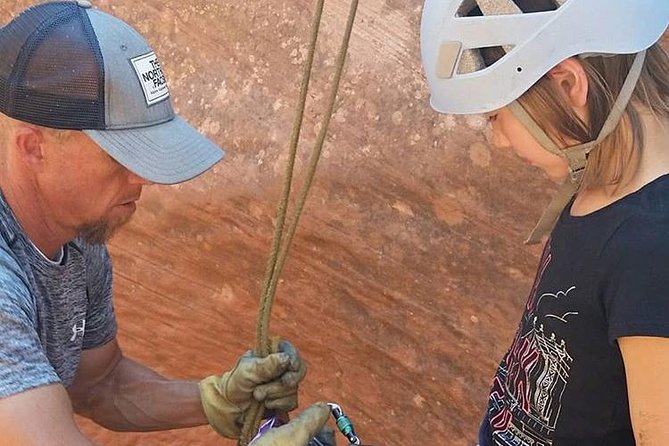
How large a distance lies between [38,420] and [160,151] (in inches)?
20.8

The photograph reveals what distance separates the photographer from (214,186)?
9.98 feet

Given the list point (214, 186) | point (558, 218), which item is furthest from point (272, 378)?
point (214, 186)

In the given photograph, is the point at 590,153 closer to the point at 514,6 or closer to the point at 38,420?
the point at 514,6

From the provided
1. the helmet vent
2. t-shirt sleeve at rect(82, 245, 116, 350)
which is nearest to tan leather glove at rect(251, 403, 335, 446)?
t-shirt sleeve at rect(82, 245, 116, 350)

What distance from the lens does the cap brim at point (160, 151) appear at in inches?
65.2

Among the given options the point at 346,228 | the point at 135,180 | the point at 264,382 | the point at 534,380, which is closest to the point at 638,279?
the point at 534,380

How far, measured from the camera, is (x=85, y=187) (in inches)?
66.9

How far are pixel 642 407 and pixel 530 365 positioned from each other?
1.03ft

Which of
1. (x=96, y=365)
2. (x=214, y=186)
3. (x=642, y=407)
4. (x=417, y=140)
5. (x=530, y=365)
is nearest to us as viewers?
(x=642, y=407)

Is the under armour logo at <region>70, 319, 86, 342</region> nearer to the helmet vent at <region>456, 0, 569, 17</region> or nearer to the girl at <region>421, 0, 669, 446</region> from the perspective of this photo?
the girl at <region>421, 0, 669, 446</region>

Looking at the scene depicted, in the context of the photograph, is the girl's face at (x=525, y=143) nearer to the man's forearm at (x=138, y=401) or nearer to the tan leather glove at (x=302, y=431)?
the tan leather glove at (x=302, y=431)

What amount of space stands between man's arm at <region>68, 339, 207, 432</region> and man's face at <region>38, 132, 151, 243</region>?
0.47m

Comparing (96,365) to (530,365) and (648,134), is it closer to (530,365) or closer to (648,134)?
(530,365)

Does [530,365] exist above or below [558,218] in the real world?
below
